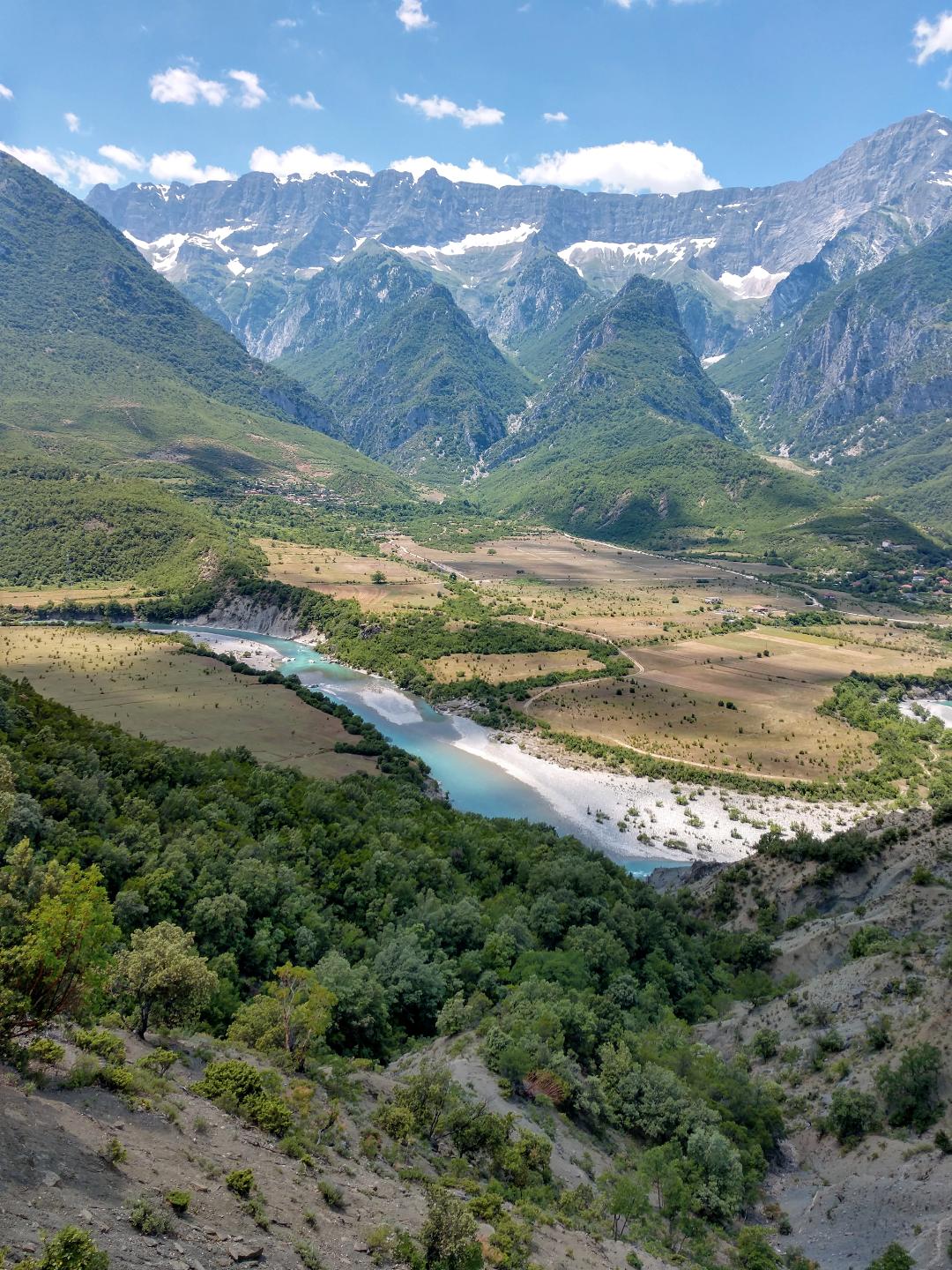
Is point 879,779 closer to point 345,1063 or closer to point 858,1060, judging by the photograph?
point 858,1060

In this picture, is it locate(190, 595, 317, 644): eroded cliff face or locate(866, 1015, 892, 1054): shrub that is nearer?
locate(866, 1015, 892, 1054): shrub

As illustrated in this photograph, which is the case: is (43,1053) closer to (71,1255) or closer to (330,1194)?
(71,1255)

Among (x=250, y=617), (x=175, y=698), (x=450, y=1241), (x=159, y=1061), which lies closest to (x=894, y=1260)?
(x=450, y=1241)

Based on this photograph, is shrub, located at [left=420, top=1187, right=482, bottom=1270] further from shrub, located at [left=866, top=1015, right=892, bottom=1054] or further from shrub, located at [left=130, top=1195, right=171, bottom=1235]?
shrub, located at [left=866, top=1015, right=892, bottom=1054]

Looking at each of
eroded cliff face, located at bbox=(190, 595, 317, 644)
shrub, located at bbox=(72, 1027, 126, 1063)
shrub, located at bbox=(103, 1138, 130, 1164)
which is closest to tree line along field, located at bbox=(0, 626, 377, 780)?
eroded cliff face, located at bbox=(190, 595, 317, 644)

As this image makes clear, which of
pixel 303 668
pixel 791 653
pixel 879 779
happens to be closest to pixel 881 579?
→ pixel 791 653

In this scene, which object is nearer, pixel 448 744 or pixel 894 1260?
pixel 894 1260
